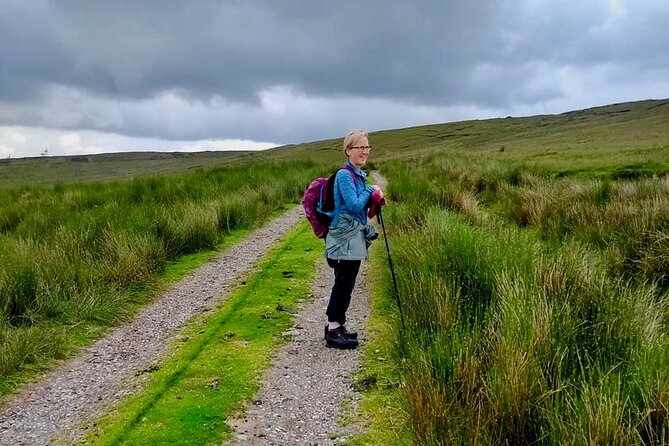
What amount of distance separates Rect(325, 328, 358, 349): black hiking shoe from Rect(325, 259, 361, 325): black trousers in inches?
4.3

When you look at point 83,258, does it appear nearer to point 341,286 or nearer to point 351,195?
point 341,286

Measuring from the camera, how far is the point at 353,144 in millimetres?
4922

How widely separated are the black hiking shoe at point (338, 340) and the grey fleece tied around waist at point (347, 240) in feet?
2.38

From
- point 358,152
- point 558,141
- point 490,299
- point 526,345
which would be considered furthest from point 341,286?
point 558,141

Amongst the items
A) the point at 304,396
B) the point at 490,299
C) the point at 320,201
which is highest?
the point at 320,201

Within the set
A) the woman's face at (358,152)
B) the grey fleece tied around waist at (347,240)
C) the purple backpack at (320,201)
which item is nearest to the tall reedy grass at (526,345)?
the grey fleece tied around waist at (347,240)

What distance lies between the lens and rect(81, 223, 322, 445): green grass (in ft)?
12.3

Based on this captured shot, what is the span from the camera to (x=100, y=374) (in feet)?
15.7

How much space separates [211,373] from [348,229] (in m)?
1.71

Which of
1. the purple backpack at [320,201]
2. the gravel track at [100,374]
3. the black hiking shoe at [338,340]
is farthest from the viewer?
the black hiking shoe at [338,340]

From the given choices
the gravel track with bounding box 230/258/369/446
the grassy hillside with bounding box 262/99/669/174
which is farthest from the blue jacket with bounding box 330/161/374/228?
the grassy hillside with bounding box 262/99/669/174

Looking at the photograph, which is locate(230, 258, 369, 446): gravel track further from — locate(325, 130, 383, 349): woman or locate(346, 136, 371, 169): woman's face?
locate(346, 136, 371, 169): woman's face

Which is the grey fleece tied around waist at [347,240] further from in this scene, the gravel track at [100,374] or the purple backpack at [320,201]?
the gravel track at [100,374]

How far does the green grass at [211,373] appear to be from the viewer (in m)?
3.74
